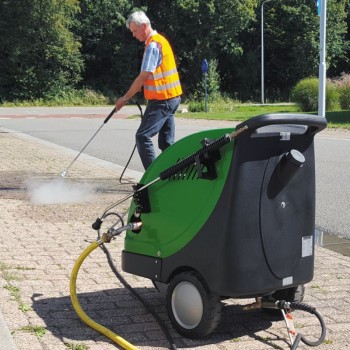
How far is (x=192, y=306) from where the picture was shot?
368cm

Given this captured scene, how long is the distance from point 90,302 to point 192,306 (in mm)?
906

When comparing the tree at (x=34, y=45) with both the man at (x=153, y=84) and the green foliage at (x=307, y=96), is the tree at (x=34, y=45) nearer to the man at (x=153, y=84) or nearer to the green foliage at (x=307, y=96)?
the green foliage at (x=307, y=96)

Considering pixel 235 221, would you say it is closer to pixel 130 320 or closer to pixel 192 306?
pixel 192 306

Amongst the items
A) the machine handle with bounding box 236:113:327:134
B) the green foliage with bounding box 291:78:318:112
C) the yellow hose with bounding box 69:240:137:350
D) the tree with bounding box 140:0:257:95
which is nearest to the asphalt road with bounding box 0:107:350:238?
the machine handle with bounding box 236:113:327:134

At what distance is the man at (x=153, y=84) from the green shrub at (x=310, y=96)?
2398 cm

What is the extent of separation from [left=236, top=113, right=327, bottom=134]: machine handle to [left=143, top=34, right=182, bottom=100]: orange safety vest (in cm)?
308

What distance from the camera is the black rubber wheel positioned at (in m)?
3.59

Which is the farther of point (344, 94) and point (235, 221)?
point (344, 94)

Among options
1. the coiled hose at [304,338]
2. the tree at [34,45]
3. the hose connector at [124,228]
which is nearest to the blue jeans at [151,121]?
the hose connector at [124,228]

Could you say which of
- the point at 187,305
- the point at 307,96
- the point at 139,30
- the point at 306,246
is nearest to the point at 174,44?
the point at 307,96

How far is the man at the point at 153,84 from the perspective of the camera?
6395 millimetres

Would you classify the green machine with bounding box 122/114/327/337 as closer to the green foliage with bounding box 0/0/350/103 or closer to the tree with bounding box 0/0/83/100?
the green foliage with bounding box 0/0/350/103

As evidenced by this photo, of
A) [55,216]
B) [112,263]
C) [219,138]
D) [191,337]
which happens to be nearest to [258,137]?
[219,138]

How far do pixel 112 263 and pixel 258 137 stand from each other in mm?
1920
